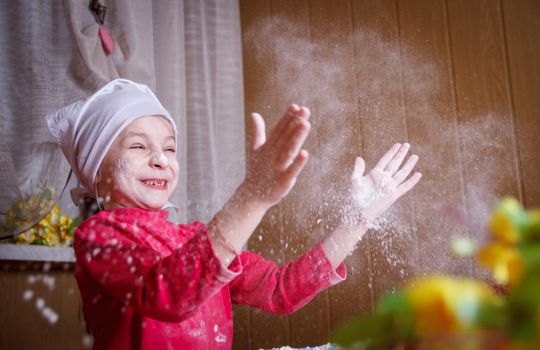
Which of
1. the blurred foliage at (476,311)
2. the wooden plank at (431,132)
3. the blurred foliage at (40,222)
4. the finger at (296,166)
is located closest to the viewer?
the blurred foliage at (476,311)

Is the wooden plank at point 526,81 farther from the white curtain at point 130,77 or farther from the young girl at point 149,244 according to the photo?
the white curtain at point 130,77

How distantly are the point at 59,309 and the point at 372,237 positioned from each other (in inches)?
37.1

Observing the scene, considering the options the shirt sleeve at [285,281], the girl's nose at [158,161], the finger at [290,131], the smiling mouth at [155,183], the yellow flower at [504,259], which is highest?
the girl's nose at [158,161]

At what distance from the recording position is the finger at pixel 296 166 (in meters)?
0.71

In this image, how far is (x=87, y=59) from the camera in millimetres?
1646

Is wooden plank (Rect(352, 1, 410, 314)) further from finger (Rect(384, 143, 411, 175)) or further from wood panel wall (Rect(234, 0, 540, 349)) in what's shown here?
finger (Rect(384, 143, 411, 175))

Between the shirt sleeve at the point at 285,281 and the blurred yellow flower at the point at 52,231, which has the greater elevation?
the blurred yellow flower at the point at 52,231

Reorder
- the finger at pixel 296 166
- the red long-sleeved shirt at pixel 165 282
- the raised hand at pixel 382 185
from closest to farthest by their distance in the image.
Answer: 1. the finger at pixel 296 166
2. the red long-sleeved shirt at pixel 165 282
3. the raised hand at pixel 382 185

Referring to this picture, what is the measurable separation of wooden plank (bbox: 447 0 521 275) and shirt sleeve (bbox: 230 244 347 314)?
65 centimetres

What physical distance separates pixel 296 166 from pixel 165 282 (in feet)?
0.95

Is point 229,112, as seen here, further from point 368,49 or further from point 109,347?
point 109,347

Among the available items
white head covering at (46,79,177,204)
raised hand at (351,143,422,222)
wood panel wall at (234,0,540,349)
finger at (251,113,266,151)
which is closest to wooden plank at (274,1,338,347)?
wood panel wall at (234,0,540,349)

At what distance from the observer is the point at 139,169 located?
117cm

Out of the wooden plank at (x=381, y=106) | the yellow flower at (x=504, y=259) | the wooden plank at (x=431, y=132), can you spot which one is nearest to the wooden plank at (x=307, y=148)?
the wooden plank at (x=381, y=106)
